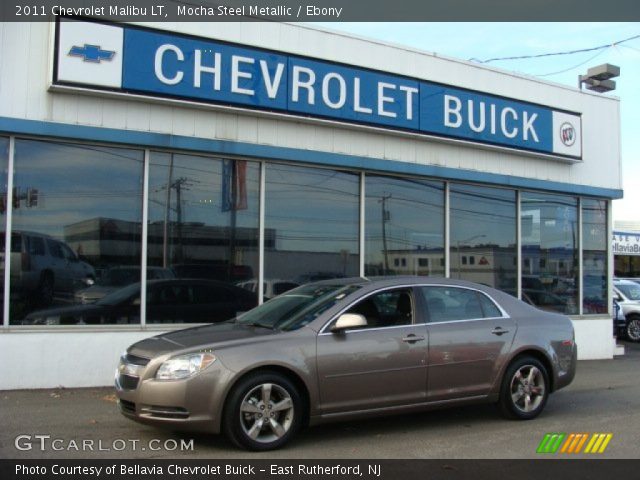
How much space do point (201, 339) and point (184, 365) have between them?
1.34ft

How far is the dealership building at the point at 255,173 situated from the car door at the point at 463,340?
150 inches

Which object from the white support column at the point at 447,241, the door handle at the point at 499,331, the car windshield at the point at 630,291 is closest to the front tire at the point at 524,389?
the door handle at the point at 499,331

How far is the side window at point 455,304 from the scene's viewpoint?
687 centimetres

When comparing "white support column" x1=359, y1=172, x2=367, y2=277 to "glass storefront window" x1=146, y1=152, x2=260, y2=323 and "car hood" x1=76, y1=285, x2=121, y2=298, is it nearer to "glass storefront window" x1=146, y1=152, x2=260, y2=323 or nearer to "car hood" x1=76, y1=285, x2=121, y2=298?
"glass storefront window" x1=146, y1=152, x2=260, y2=323

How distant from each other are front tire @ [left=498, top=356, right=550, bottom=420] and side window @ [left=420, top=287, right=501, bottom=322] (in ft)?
2.03

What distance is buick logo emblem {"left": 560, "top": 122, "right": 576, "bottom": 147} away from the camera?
13.4 m

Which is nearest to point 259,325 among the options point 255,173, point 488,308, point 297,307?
point 297,307

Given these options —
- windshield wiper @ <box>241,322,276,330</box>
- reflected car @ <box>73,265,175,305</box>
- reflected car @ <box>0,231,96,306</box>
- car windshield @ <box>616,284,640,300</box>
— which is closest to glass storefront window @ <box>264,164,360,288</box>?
reflected car @ <box>73,265,175,305</box>

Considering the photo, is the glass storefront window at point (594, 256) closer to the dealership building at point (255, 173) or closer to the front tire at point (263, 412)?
the dealership building at point (255, 173)

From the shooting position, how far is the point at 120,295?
9133 mm

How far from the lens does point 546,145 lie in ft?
42.9
